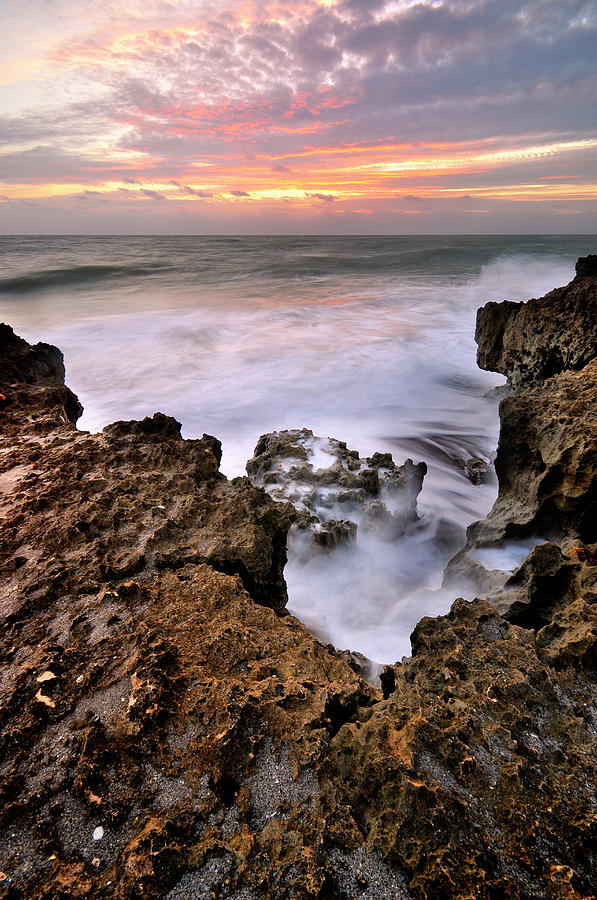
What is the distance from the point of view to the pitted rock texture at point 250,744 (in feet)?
3.89

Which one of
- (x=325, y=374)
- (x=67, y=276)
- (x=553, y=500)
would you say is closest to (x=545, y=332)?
(x=553, y=500)

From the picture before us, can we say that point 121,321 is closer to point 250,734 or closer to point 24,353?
point 24,353

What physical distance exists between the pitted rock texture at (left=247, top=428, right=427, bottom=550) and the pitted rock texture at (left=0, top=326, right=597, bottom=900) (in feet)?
6.46

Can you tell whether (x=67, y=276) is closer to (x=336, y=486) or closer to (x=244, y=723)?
(x=336, y=486)

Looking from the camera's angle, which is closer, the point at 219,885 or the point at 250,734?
the point at 219,885

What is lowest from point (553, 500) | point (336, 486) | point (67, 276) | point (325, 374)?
point (325, 374)

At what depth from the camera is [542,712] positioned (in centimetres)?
163

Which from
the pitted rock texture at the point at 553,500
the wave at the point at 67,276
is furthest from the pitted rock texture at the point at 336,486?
the wave at the point at 67,276

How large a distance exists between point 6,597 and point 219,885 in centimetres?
137

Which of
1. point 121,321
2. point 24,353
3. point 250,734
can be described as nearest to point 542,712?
point 250,734

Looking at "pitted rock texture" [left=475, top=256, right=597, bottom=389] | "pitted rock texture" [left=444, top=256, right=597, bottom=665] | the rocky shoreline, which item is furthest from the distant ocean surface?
"pitted rock texture" [left=475, top=256, right=597, bottom=389]

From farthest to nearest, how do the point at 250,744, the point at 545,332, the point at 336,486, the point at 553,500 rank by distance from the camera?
the point at 545,332 → the point at 336,486 → the point at 553,500 → the point at 250,744

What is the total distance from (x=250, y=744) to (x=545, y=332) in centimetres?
525

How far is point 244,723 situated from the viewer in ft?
4.84
